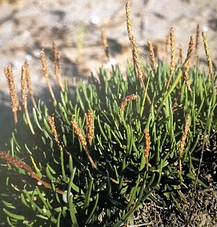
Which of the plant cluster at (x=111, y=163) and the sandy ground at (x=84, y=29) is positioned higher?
the sandy ground at (x=84, y=29)

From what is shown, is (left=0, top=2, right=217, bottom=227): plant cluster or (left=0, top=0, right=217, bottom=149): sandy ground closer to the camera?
(left=0, top=2, right=217, bottom=227): plant cluster

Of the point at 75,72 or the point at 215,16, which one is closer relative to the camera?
the point at 75,72

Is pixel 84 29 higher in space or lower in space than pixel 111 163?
higher

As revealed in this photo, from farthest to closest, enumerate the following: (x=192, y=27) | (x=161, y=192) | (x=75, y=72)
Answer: (x=192, y=27), (x=75, y=72), (x=161, y=192)

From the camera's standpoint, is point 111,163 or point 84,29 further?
point 84,29

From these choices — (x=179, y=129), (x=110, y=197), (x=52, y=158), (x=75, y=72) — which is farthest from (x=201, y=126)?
(x=75, y=72)

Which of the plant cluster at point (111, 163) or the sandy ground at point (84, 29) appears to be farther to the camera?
the sandy ground at point (84, 29)

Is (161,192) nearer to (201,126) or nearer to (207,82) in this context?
(201,126)

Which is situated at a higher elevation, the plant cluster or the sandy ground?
the sandy ground
